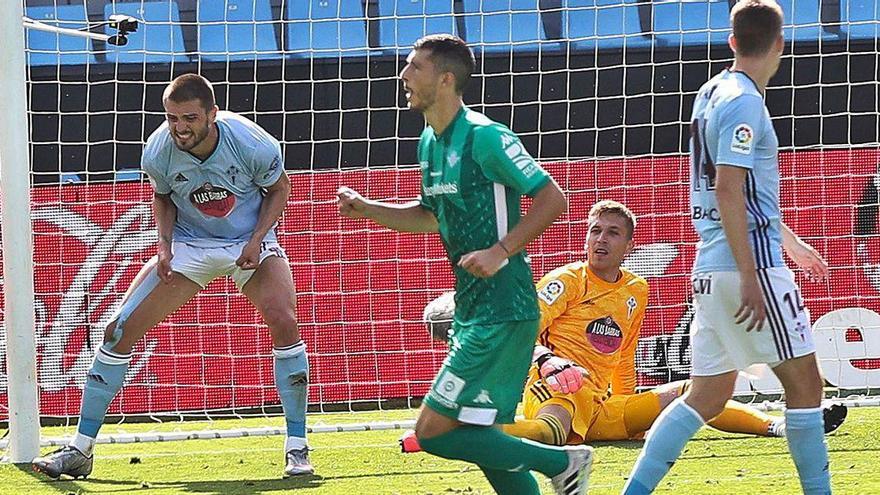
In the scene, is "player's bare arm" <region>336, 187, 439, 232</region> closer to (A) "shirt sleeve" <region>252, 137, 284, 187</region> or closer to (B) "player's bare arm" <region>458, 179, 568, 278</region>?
(B) "player's bare arm" <region>458, 179, 568, 278</region>

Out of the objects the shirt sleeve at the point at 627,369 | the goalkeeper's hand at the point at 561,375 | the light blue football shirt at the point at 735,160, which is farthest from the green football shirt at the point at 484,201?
the shirt sleeve at the point at 627,369

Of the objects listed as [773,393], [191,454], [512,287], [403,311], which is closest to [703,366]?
[512,287]

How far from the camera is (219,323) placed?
918 cm

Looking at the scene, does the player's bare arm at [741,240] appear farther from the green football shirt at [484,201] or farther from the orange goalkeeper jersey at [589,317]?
the orange goalkeeper jersey at [589,317]

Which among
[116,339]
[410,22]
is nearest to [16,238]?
[116,339]

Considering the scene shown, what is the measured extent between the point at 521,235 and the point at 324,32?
25.3ft

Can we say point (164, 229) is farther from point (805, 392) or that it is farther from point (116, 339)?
point (805, 392)

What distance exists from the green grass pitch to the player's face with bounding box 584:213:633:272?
86 centimetres

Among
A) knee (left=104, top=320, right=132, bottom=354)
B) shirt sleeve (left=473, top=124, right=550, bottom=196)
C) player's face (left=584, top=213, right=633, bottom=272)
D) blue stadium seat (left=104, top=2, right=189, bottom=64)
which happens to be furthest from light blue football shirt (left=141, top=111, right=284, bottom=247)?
blue stadium seat (left=104, top=2, right=189, bottom=64)

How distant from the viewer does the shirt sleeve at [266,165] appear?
6.12 m

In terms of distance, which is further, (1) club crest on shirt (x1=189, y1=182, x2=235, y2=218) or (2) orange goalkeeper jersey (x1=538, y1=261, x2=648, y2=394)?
(2) orange goalkeeper jersey (x1=538, y1=261, x2=648, y2=394)

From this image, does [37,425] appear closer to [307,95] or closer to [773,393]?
[773,393]

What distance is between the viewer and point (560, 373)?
19.3ft

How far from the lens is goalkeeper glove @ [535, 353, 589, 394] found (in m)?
5.86
